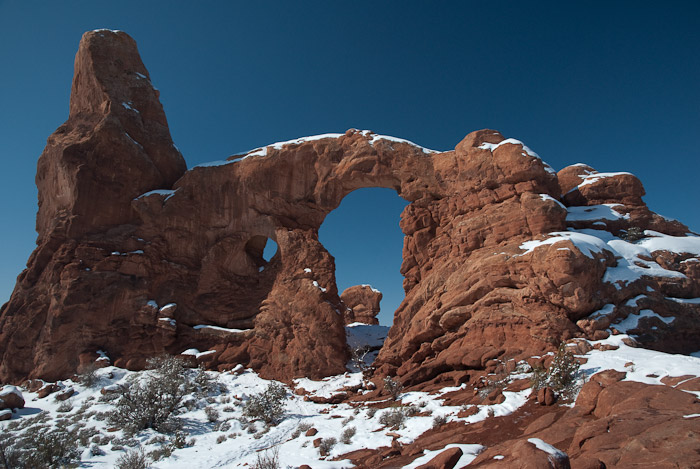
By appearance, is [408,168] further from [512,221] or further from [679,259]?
[679,259]

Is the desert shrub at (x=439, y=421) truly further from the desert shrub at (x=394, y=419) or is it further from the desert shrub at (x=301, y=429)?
the desert shrub at (x=301, y=429)

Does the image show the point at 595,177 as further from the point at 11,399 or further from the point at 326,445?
the point at 11,399

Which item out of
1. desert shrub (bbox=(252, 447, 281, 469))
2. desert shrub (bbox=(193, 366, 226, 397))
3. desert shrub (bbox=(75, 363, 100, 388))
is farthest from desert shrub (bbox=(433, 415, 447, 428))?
desert shrub (bbox=(75, 363, 100, 388))

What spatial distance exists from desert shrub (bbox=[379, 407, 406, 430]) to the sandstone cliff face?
12.4 ft

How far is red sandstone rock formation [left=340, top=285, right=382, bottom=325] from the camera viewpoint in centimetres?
3578

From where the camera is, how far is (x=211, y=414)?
1381 cm

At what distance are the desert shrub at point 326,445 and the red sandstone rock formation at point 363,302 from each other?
25.7 metres

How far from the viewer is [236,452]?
1021 cm

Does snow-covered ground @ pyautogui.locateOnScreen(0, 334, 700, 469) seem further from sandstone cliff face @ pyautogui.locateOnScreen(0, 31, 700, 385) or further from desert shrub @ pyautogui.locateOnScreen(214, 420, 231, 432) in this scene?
sandstone cliff face @ pyautogui.locateOnScreen(0, 31, 700, 385)

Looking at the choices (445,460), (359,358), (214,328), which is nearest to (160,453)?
(445,460)

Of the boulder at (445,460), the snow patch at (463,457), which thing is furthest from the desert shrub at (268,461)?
the boulder at (445,460)

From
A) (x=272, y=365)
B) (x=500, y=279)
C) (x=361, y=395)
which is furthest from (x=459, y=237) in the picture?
(x=272, y=365)

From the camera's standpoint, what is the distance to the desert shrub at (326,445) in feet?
28.5

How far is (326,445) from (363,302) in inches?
1118
